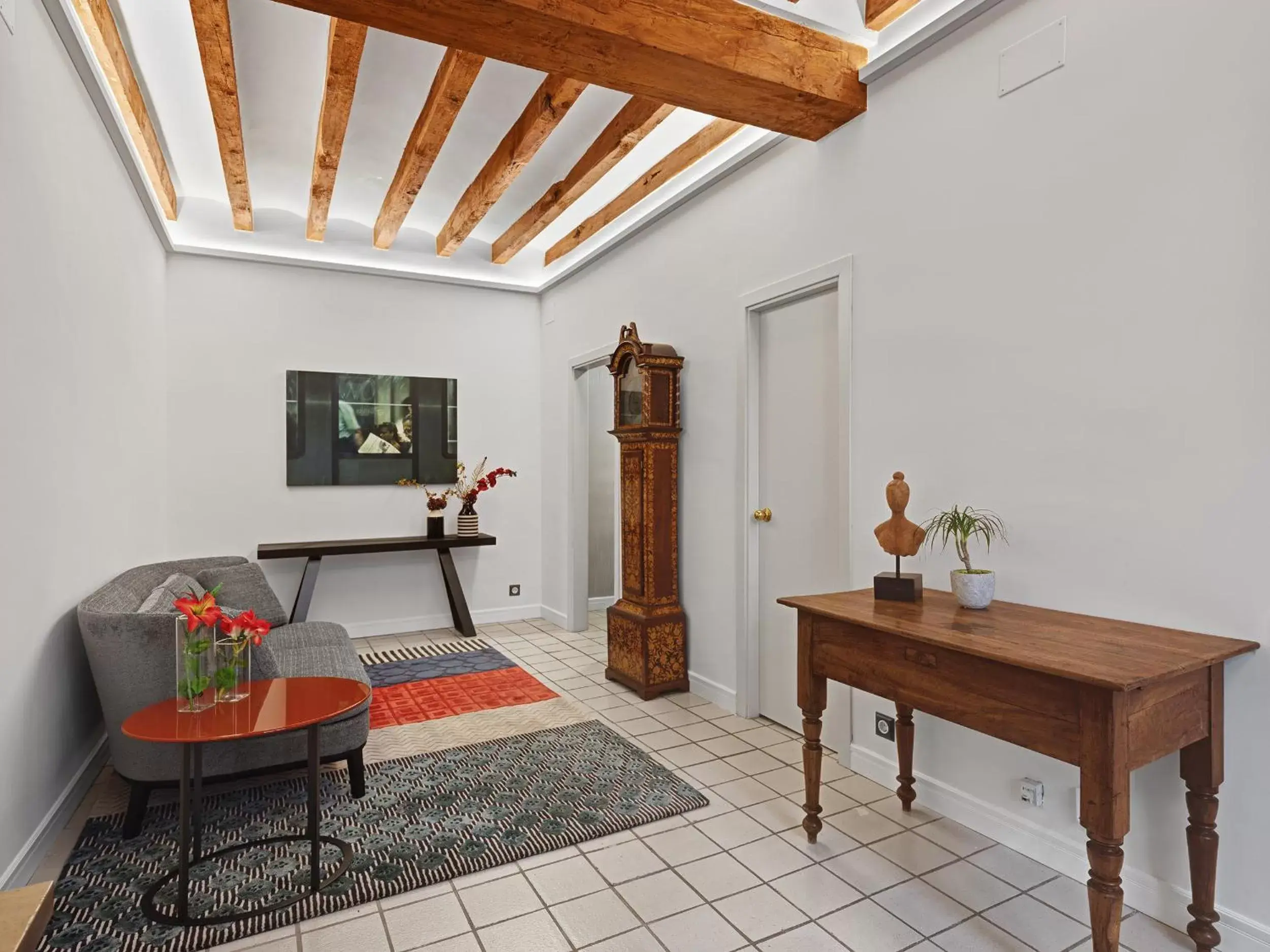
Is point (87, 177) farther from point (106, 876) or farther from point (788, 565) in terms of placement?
point (788, 565)

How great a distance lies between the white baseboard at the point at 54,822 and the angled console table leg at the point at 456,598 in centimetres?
251

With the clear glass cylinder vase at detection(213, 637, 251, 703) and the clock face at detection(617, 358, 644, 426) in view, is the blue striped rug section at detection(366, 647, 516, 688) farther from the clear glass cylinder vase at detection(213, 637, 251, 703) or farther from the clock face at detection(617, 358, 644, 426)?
the clear glass cylinder vase at detection(213, 637, 251, 703)

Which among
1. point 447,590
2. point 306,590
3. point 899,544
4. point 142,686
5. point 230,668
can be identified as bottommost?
point 447,590

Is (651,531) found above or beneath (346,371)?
beneath

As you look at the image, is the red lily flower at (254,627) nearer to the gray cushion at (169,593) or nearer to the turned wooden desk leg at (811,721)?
the gray cushion at (169,593)

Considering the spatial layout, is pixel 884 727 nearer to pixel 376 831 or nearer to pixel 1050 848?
pixel 1050 848

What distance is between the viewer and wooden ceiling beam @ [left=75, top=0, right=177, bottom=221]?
8.71 ft

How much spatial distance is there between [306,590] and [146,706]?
→ 2617 millimetres

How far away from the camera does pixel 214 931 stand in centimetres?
197

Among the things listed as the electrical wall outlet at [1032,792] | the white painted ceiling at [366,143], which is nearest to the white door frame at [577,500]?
the white painted ceiling at [366,143]

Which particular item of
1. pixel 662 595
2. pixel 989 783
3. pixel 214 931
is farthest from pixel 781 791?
pixel 214 931

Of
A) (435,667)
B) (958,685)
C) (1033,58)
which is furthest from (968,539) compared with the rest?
(435,667)

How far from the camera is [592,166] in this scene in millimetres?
3916

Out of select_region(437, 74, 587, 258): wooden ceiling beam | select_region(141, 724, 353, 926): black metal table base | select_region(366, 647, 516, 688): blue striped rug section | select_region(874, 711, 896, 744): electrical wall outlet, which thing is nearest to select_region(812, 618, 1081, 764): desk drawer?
select_region(874, 711, 896, 744): electrical wall outlet
